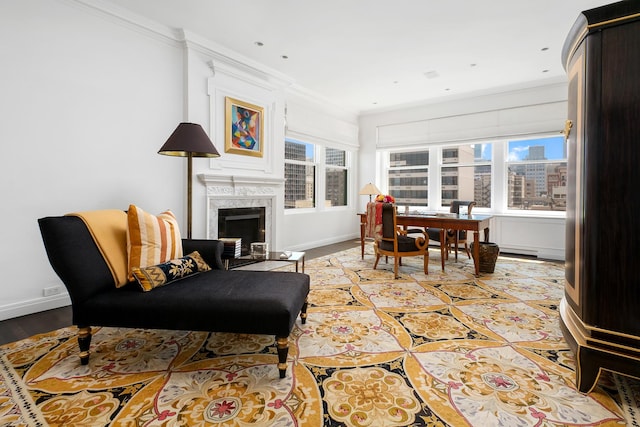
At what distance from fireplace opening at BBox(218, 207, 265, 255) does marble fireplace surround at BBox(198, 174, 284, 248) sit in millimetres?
84

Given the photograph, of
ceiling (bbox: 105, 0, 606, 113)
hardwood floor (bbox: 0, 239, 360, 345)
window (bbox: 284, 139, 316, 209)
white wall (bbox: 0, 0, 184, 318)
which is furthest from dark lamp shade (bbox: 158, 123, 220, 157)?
window (bbox: 284, 139, 316, 209)

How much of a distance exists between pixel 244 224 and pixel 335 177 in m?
2.84

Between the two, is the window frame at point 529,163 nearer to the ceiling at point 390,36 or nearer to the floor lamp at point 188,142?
the ceiling at point 390,36

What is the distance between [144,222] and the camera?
214 centimetres

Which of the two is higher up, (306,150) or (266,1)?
(266,1)

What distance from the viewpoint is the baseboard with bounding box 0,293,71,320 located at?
254 cm

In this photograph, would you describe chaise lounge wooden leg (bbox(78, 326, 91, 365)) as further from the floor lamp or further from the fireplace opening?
the fireplace opening

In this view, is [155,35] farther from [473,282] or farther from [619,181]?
[473,282]

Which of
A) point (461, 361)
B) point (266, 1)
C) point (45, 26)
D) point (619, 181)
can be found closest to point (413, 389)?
point (461, 361)

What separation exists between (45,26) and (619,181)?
167 inches

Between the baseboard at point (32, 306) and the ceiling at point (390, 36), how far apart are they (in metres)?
2.82

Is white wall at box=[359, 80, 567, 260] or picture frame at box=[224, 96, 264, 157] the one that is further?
white wall at box=[359, 80, 567, 260]

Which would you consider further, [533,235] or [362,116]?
[362,116]

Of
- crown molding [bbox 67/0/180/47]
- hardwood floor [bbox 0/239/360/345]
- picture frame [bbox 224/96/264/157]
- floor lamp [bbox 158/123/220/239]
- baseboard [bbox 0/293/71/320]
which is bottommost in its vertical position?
hardwood floor [bbox 0/239/360/345]
